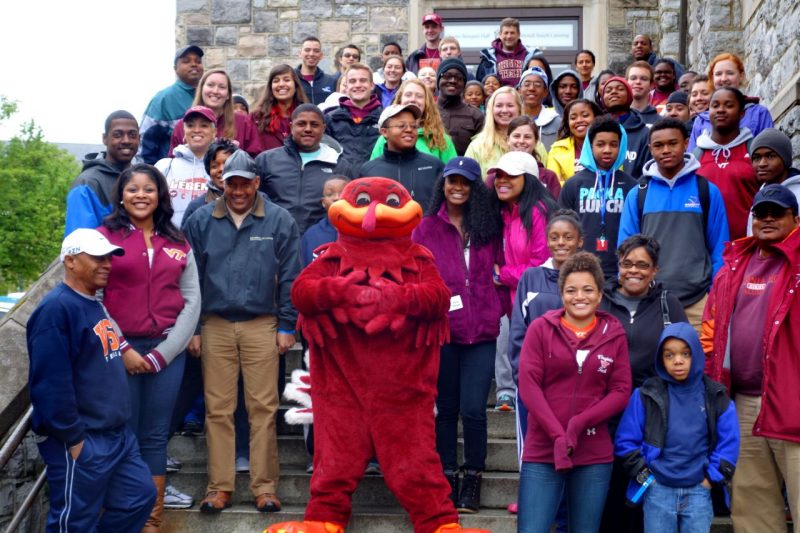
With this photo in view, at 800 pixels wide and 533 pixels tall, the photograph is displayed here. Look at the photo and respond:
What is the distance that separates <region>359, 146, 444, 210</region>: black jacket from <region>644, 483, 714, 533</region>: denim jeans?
2581 millimetres

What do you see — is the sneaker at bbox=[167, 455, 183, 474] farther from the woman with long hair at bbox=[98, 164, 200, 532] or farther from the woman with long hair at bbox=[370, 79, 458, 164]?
the woman with long hair at bbox=[370, 79, 458, 164]

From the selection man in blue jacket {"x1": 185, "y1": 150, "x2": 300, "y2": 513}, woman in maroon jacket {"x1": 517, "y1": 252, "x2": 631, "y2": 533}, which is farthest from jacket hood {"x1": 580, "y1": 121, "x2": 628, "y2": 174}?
man in blue jacket {"x1": 185, "y1": 150, "x2": 300, "y2": 513}

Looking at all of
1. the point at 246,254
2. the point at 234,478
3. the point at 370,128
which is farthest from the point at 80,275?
the point at 370,128

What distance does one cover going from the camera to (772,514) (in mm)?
5160

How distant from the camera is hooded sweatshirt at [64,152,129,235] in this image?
6.32 m

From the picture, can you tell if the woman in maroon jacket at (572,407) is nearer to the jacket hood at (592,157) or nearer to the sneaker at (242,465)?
the jacket hood at (592,157)

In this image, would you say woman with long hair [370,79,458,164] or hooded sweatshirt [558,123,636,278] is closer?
hooded sweatshirt [558,123,636,278]

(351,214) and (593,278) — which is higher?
(351,214)

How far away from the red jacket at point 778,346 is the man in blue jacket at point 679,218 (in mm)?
542

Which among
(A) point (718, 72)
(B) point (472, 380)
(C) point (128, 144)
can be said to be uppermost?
(A) point (718, 72)

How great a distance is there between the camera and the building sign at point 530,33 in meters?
13.9

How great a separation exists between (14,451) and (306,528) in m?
1.75

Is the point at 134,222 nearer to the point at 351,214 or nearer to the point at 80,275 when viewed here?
the point at 80,275

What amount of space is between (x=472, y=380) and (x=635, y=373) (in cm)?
93
